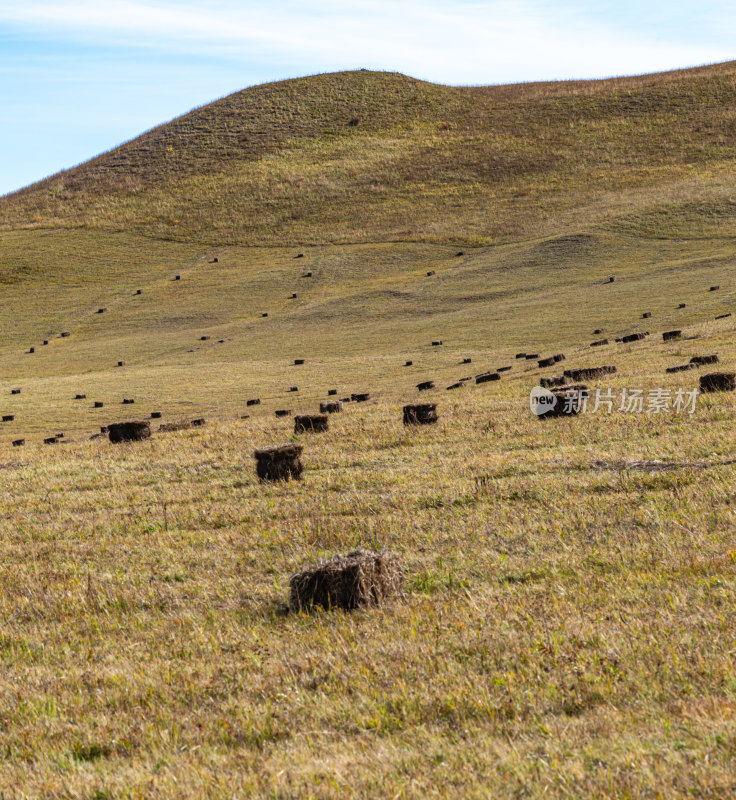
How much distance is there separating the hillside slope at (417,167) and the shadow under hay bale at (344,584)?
74.1 m

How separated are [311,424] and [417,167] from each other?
95706 mm

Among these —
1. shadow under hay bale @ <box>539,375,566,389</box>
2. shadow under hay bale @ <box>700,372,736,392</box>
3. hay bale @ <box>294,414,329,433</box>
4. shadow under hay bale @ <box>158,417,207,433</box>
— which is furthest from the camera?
shadow under hay bale @ <box>158,417,207,433</box>

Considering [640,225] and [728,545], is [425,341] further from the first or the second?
[728,545]

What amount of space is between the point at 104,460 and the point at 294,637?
15.4m

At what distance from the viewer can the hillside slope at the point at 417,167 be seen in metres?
92.9

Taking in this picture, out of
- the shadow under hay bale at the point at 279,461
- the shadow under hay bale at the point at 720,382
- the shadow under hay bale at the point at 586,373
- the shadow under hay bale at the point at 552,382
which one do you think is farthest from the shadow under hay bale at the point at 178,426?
the shadow under hay bale at the point at 720,382

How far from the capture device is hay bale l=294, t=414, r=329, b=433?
2395 cm

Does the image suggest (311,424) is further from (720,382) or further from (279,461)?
(720,382)

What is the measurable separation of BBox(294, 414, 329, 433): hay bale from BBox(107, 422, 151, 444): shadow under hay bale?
5.53 meters

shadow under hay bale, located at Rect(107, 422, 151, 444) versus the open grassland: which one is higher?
shadow under hay bale, located at Rect(107, 422, 151, 444)

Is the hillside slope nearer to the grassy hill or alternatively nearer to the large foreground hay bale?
the grassy hill

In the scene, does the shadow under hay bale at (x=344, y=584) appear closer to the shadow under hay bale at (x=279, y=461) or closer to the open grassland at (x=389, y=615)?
the open grassland at (x=389, y=615)

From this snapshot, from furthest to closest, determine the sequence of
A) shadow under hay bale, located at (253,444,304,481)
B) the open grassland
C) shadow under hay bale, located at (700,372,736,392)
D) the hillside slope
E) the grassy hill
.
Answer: the hillside slope → shadow under hay bale, located at (700,372,736,392) → shadow under hay bale, located at (253,444,304,481) → the grassy hill → the open grassland

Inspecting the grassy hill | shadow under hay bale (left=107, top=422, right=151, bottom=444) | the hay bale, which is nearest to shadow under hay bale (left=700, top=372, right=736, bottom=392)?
the grassy hill
